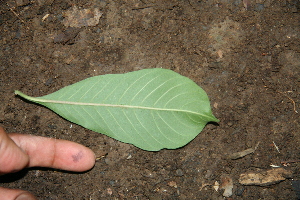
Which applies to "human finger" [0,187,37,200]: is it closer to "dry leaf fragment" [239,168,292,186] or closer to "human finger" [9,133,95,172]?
"human finger" [9,133,95,172]

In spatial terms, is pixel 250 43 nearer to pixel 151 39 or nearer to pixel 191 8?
pixel 191 8

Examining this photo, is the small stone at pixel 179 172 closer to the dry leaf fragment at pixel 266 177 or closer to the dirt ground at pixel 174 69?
the dirt ground at pixel 174 69

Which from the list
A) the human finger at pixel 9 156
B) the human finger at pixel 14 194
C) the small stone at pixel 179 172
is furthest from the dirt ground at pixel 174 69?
the human finger at pixel 9 156

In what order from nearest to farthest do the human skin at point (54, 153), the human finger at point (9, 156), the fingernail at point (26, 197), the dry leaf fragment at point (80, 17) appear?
the human finger at point (9, 156) → the fingernail at point (26, 197) → the human skin at point (54, 153) → the dry leaf fragment at point (80, 17)

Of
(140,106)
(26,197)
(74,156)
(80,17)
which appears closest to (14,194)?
(26,197)

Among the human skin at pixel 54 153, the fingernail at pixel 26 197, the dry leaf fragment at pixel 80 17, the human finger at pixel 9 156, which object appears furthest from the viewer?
the dry leaf fragment at pixel 80 17

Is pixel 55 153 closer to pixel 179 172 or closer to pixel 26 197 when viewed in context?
pixel 26 197

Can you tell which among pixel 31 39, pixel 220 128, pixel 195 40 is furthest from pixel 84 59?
pixel 220 128

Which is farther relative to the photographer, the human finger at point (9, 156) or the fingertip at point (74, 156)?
the fingertip at point (74, 156)
